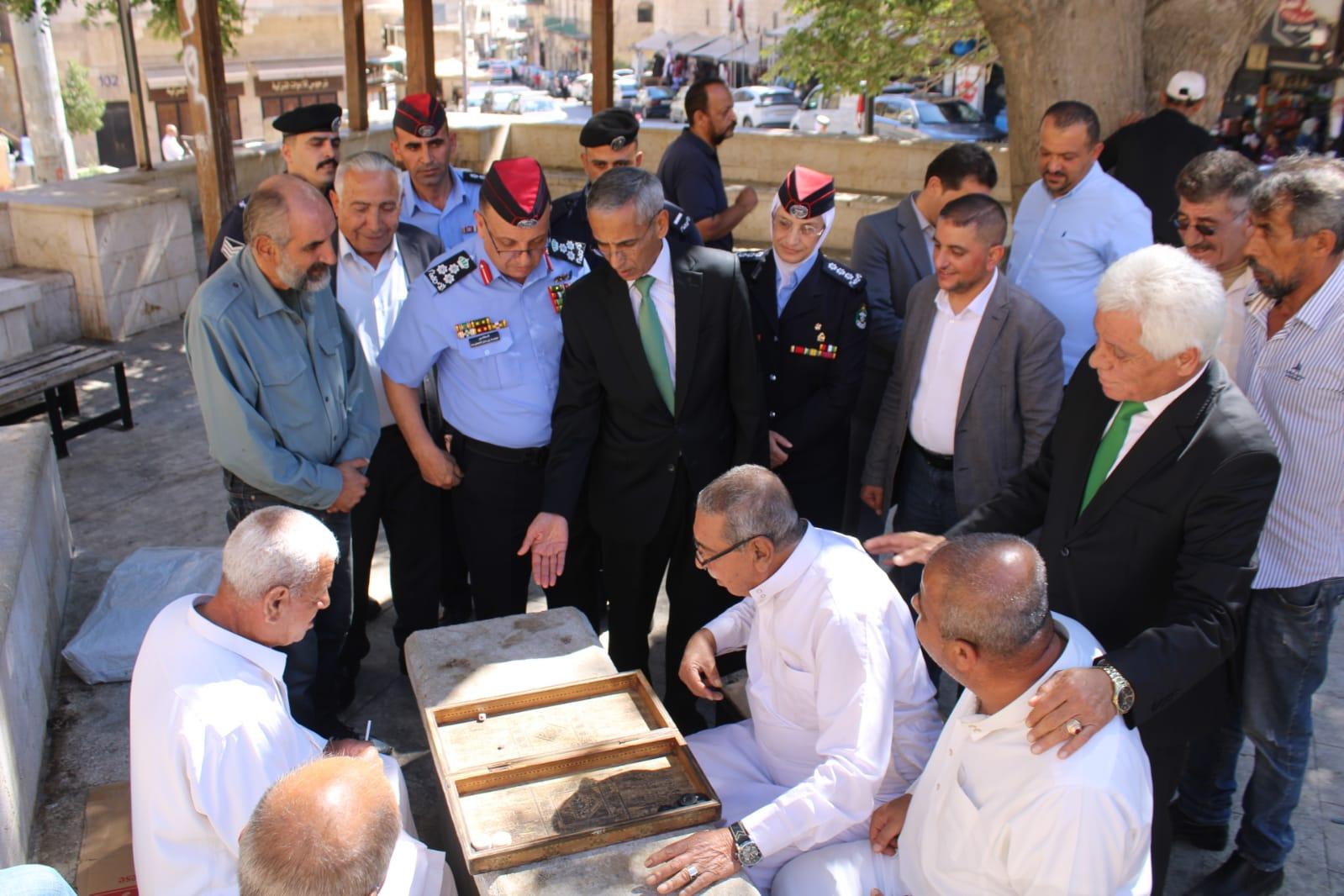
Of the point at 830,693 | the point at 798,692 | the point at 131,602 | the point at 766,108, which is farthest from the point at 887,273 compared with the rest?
the point at 766,108

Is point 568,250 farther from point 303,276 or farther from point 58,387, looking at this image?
point 58,387

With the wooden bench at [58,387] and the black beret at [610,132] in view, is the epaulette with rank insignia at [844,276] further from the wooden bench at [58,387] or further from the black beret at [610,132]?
the wooden bench at [58,387]

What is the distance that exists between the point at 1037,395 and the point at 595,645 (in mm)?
1647

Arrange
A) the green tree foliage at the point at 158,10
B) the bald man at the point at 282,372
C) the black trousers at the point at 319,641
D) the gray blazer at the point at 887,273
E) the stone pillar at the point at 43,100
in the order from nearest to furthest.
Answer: the bald man at the point at 282,372 → the black trousers at the point at 319,641 → the gray blazer at the point at 887,273 → the green tree foliage at the point at 158,10 → the stone pillar at the point at 43,100

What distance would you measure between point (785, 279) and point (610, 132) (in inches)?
58.7

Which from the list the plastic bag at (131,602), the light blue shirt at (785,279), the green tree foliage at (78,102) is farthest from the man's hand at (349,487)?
the green tree foliage at (78,102)

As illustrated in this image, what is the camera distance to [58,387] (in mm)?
6180

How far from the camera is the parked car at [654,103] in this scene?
87.2 feet

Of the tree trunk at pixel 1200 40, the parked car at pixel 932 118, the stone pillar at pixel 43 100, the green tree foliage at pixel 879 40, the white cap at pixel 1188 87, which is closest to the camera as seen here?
the white cap at pixel 1188 87

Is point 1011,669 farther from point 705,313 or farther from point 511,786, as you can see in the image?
point 705,313

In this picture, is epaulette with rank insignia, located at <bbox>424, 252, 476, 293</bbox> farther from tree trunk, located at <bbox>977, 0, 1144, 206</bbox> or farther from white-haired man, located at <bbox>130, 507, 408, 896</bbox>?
tree trunk, located at <bbox>977, 0, 1144, 206</bbox>

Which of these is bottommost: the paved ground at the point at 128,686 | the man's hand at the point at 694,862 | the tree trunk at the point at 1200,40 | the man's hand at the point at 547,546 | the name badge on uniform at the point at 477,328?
the paved ground at the point at 128,686

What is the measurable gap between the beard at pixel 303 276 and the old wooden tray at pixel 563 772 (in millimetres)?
1372

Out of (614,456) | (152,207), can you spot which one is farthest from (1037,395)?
(152,207)
